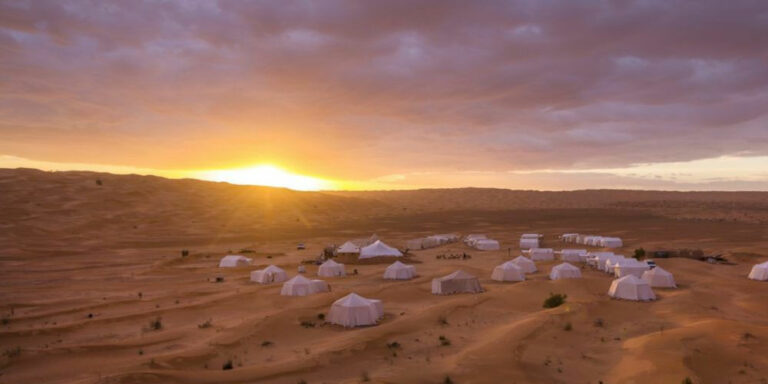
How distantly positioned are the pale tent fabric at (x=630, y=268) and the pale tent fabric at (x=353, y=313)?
26.6 meters

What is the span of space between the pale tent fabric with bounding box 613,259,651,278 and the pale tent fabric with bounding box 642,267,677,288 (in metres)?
1.69

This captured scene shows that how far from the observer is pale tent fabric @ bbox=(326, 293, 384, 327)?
102 ft

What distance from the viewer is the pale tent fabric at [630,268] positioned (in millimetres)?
47316

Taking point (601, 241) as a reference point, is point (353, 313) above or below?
below

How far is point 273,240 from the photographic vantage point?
3501 inches

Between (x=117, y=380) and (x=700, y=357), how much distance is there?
79.1 ft

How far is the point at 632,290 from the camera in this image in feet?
126

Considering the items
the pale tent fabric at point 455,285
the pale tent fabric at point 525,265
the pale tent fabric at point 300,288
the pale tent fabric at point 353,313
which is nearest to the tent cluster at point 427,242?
the pale tent fabric at point 525,265

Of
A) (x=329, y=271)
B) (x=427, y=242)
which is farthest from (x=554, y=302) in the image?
(x=427, y=242)

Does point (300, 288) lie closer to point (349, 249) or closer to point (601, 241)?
point (349, 249)

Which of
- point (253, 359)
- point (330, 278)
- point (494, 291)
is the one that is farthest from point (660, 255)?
point (253, 359)

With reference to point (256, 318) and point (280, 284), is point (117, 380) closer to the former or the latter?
point (256, 318)

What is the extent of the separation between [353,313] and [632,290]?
20873mm

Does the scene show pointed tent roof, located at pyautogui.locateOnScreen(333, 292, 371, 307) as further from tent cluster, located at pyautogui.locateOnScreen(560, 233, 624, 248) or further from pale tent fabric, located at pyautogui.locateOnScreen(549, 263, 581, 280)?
tent cluster, located at pyautogui.locateOnScreen(560, 233, 624, 248)
